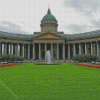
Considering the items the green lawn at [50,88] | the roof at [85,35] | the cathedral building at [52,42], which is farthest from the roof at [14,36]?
the green lawn at [50,88]

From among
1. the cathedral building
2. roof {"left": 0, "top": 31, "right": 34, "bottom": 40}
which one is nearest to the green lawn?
the cathedral building

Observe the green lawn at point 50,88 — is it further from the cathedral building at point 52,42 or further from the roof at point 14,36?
the roof at point 14,36

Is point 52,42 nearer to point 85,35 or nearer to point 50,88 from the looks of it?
point 85,35

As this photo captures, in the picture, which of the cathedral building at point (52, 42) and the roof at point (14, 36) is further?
the roof at point (14, 36)

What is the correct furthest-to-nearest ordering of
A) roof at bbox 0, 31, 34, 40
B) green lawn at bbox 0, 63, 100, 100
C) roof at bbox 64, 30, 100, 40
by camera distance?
roof at bbox 0, 31, 34, 40
roof at bbox 64, 30, 100, 40
green lawn at bbox 0, 63, 100, 100

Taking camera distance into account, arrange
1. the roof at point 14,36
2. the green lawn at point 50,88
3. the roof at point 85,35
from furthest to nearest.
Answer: the roof at point 14,36 < the roof at point 85,35 < the green lawn at point 50,88

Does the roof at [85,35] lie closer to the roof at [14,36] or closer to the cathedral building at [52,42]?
the cathedral building at [52,42]

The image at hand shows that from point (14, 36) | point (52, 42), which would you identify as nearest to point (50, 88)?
point (52, 42)

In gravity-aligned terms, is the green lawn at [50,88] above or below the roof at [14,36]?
below

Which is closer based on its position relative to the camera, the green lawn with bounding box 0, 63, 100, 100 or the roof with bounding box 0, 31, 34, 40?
the green lawn with bounding box 0, 63, 100, 100

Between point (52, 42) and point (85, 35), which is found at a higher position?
point (85, 35)

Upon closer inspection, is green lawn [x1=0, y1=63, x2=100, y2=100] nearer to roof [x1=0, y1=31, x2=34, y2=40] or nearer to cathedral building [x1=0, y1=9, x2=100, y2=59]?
cathedral building [x1=0, y1=9, x2=100, y2=59]

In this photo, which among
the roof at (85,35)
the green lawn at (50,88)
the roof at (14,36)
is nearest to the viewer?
the green lawn at (50,88)

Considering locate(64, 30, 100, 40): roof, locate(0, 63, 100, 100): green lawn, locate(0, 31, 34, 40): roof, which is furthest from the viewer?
locate(0, 31, 34, 40): roof
